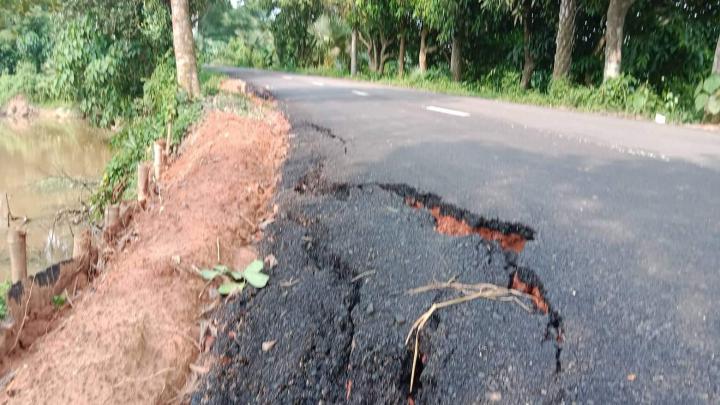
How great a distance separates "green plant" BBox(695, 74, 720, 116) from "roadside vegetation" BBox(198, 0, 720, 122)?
0.06 ft

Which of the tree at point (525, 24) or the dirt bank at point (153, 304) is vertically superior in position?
the tree at point (525, 24)

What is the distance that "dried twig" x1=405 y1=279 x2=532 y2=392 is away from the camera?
7.60 ft

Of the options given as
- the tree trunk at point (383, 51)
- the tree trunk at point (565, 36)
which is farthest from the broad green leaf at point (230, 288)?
the tree trunk at point (383, 51)

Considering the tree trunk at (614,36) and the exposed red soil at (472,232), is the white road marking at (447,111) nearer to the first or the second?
the tree trunk at (614,36)

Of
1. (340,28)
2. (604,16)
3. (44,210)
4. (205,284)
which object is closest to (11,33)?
(340,28)

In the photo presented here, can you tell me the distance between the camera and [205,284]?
2.93 meters

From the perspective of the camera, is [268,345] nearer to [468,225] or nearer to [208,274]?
[208,274]

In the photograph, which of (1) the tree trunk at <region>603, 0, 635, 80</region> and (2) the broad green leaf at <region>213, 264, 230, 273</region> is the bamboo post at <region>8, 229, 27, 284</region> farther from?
(1) the tree trunk at <region>603, 0, 635, 80</region>

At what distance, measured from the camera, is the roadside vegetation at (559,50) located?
11.7 m

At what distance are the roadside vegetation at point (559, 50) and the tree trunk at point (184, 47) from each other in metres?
7.58

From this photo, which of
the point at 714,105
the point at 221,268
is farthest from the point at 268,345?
the point at 714,105

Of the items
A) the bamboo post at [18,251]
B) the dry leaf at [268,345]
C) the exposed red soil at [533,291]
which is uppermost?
the exposed red soil at [533,291]

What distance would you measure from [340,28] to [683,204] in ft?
92.7

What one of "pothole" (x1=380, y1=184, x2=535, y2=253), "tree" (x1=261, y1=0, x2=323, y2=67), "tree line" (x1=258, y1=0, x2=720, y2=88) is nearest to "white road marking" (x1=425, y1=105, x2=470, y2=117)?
"tree line" (x1=258, y1=0, x2=720, y2=88)
